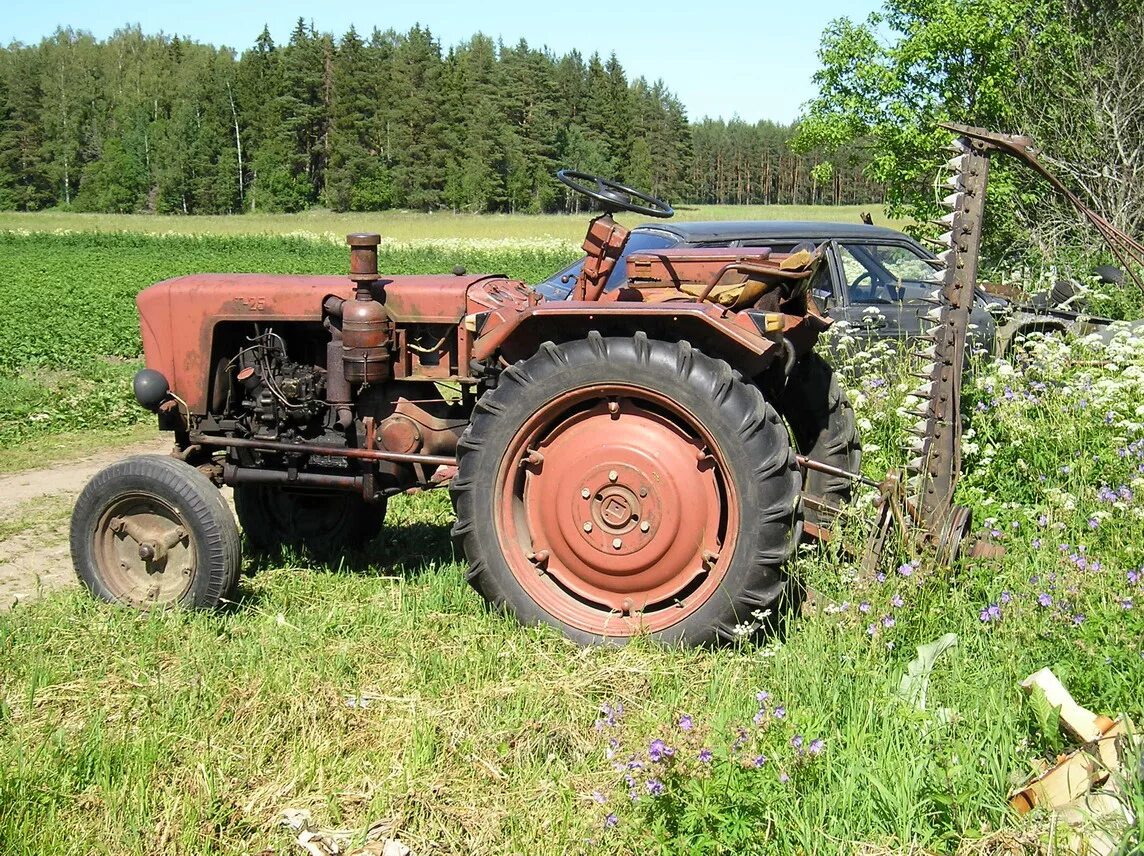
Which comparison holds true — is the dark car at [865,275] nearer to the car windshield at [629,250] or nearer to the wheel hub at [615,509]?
the car windshield at [629,250]

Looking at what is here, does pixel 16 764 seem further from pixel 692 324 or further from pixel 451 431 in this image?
pixel 692 324

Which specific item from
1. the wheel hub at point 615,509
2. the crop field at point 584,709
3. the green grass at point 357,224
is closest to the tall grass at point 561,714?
the crop field at point 584,709

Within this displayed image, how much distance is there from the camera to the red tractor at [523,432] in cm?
401

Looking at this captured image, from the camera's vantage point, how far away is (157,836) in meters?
2.94

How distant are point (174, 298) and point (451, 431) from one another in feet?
4.83

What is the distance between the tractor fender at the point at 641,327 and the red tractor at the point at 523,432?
0.04 ft

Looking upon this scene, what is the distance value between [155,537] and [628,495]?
2158 millimetres

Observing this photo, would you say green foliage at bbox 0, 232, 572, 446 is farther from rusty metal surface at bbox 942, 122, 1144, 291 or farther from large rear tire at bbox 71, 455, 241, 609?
rusty metal surface at bbox 942, 122, 1144, 291

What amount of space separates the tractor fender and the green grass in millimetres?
41418

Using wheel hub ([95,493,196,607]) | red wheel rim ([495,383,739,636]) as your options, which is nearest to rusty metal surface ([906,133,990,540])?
red wheel rim ([495,383,739,636])

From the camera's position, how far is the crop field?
2826 mm

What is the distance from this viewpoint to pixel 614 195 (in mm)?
4688

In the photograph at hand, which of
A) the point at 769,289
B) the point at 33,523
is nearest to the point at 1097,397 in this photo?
the point at 769,289

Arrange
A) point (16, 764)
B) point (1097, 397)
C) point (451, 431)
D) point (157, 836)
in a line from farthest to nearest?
point (1097, 397)
point (451, 431)
point (16, 764)
point (157, 836)
